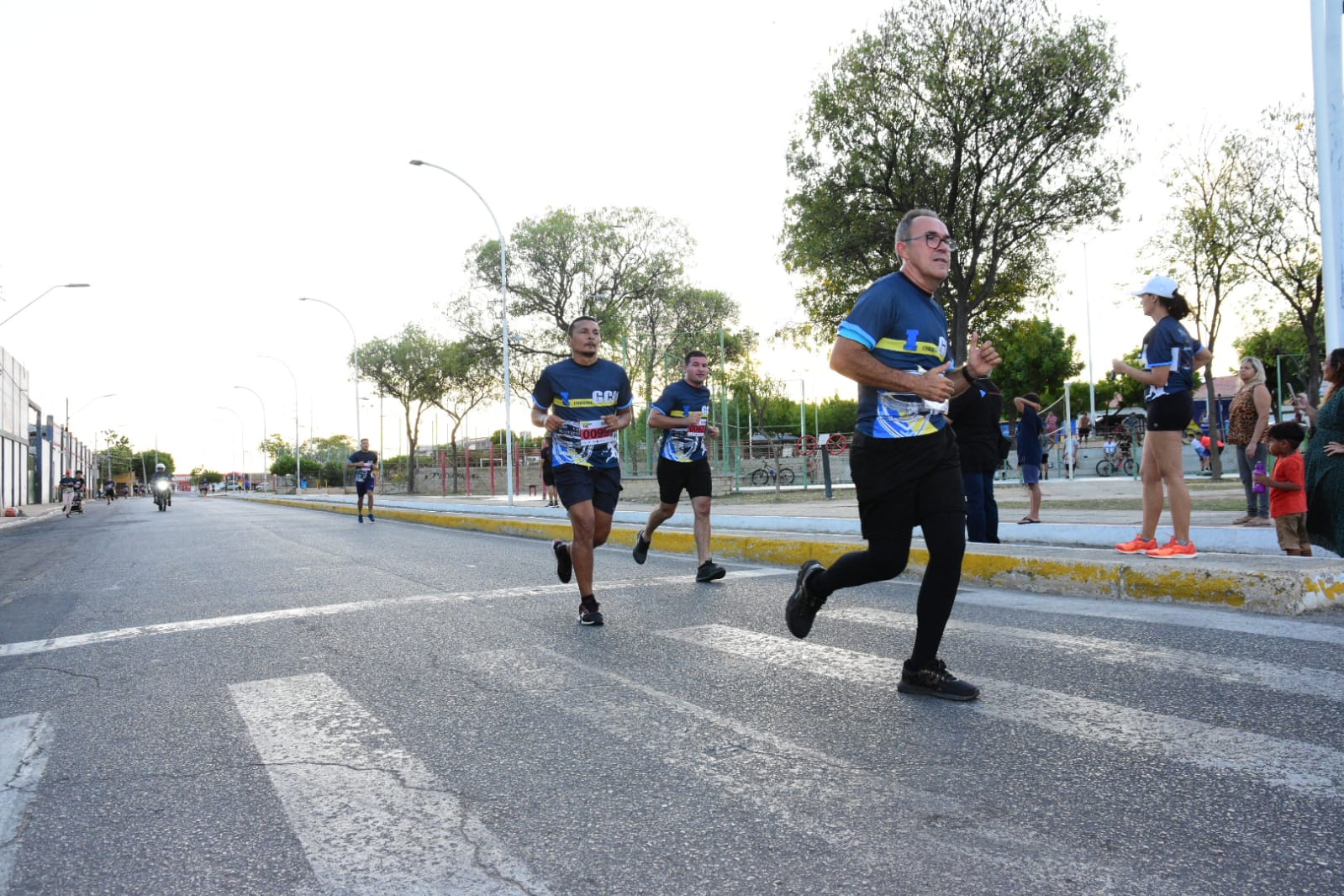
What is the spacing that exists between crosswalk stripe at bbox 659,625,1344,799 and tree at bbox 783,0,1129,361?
16397 mm

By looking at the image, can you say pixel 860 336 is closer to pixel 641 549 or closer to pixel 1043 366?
pixel 641 549

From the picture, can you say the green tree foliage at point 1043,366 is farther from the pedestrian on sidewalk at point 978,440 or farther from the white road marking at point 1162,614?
the white road marking at point 1162,614

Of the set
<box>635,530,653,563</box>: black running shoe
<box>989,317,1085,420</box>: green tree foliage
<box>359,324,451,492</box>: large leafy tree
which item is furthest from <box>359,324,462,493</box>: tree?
<box>635,530,653,563</box>: black running shoe

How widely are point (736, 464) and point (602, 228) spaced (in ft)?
65.2

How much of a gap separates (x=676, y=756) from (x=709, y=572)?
4.25 m

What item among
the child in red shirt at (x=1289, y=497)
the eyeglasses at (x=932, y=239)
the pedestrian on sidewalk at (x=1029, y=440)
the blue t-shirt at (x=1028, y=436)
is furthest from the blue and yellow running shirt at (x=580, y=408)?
the blue t-shirt at (x=1028, y=436)

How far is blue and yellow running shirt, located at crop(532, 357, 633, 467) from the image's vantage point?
567cm

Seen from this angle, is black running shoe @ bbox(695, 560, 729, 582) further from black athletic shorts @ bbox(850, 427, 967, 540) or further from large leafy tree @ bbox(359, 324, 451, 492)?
large leafy tree @ bbox(359, 324, 451, 492)

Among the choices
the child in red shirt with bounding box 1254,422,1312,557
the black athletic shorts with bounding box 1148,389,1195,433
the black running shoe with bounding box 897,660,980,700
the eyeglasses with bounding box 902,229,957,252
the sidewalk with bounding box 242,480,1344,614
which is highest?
the eyeglasses with bounding box 902,229,957,252

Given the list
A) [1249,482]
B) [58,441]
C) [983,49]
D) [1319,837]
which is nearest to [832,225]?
[983,49]

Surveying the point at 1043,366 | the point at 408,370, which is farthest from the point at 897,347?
the point at 1043,366

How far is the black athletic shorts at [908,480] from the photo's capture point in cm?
356

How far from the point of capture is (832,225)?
68.7ft

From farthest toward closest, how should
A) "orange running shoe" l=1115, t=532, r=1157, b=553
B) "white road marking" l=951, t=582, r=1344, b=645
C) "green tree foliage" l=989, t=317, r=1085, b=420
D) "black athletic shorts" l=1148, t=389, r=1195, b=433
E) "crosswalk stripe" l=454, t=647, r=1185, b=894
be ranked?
"green tree foliage" l=989, t=317, r=1085, b=420 < "orange running shoe" l=1115, t=532, r=1157, b=553 < "black athletic shorts" l=1148, t=389, r=1195, b=433 < "white road marking" l=951, t=582, r=1344, b=645 < "crosswalk stripe" l=454, t=647, r=1185, b=894
